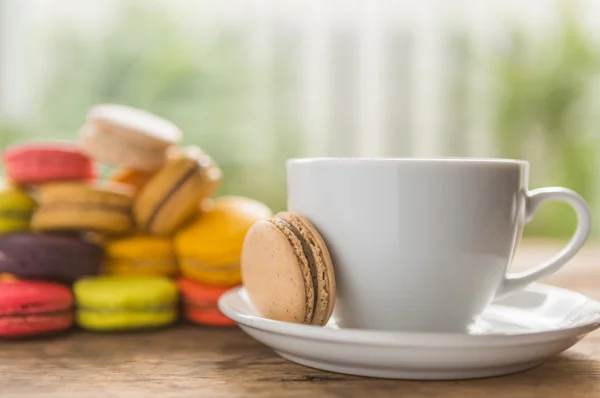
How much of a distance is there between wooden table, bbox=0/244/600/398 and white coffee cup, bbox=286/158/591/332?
0.25 feet

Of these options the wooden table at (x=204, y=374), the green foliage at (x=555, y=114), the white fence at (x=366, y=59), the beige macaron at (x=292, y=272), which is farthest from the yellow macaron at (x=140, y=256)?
the green foliage at (x=555, y=114)

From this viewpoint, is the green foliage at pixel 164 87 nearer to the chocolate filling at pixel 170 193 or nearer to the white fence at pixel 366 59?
the white fence at pixel 366 59

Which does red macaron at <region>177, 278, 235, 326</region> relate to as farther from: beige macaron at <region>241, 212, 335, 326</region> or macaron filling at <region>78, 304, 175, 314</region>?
beige macaron at <region>241, 212, 335, 326</region>

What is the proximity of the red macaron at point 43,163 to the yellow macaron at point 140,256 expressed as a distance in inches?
3.9

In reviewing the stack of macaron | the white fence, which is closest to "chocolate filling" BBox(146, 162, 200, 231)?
the stack of macaron

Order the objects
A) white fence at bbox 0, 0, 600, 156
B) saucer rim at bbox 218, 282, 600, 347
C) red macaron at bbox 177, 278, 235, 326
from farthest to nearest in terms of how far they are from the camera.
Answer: white fence at bbox 0, 0, 600, 156 → red macaron at bbox 177, 278, 235, 326 → saucer rim at bbox 218, 282, 600, 347

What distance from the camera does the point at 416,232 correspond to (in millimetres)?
492

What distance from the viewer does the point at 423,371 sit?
0.45 metres

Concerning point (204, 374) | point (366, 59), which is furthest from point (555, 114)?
point (204, 374)

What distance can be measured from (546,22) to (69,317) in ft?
12.7

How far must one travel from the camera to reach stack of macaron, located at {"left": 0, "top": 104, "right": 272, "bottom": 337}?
640 mm

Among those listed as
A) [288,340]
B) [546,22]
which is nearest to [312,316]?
[288,340]

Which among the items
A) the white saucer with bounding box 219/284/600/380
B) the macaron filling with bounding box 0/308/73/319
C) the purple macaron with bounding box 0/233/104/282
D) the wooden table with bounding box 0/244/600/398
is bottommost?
the wooden table with bounding box 0/244/600/398

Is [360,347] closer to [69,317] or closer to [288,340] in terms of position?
[288,340]
